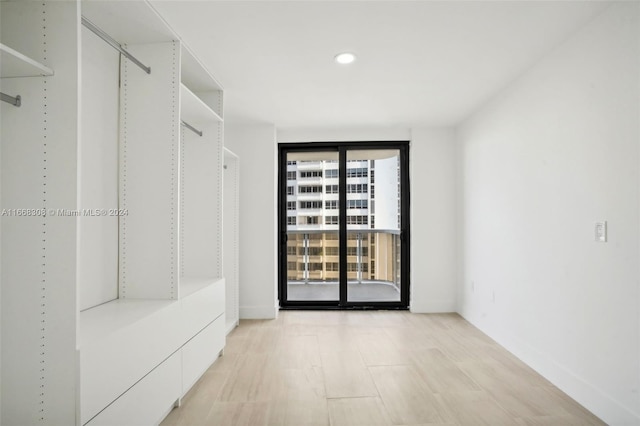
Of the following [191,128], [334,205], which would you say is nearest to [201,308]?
[191,128]

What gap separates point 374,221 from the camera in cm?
490

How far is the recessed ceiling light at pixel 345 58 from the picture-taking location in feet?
8.09

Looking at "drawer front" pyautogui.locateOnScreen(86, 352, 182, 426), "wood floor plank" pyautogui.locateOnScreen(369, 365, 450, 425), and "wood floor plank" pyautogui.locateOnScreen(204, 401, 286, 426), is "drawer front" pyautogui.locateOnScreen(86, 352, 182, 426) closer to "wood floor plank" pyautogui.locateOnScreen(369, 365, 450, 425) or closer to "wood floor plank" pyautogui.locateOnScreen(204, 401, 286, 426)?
"wood floor plank" pyautogui.locateOnScreen(204, 401, 286, 426)

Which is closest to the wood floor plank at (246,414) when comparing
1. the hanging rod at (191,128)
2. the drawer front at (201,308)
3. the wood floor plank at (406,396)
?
the drawer front at (201,308)

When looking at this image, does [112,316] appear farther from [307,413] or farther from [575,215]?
[575,215]

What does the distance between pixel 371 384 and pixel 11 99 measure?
2.51 m

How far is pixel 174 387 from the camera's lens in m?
2.11

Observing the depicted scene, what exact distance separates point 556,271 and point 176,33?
2950mm

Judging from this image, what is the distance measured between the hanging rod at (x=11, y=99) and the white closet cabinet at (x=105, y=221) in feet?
0.10

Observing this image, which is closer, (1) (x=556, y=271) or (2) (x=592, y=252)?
(2) (x=592, y=252)

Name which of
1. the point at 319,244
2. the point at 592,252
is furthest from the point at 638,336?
the point at 319,244

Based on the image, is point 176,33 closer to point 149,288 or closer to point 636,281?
point 149,288

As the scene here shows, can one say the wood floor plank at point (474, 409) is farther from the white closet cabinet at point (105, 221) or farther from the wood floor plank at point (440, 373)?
the white closet cabinet at point (105, 221)

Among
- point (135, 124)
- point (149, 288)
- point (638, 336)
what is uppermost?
point (135, 124)
